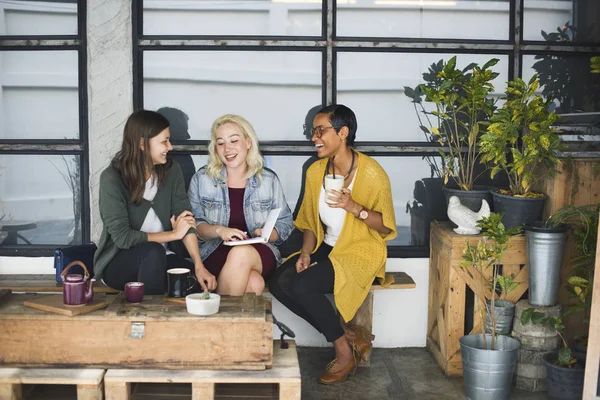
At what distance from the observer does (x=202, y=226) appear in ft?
13.4

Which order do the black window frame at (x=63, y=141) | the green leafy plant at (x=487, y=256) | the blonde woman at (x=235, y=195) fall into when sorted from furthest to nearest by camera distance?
the black window frame at (x=63, y=141), the blonde woman at (x=235, y=195), the green leafy plant at (x=487, y=256)

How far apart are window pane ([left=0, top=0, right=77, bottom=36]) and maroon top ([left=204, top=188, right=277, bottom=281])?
55.9 inches

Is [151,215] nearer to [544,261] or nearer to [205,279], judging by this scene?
[205,279]

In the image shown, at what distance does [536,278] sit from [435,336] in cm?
80

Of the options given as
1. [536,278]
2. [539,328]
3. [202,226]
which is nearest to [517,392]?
[539,328]

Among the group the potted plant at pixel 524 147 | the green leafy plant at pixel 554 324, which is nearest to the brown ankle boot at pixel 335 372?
the green leafy plant at pixel 554 324

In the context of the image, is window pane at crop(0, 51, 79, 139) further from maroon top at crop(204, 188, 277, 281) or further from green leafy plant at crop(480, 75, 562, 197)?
green leafy plant at crop(480, 75, 562, 197)

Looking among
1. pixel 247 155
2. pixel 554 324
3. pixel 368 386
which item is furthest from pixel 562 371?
pixel 247 155

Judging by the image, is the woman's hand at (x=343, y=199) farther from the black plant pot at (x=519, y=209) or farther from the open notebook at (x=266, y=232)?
the black plant pot at (x=519, y=209)

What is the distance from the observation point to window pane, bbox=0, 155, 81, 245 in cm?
442

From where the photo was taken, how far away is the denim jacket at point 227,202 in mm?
4184

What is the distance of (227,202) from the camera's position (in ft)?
13.7

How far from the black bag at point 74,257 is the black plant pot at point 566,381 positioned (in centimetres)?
250

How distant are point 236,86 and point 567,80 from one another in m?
2.04
